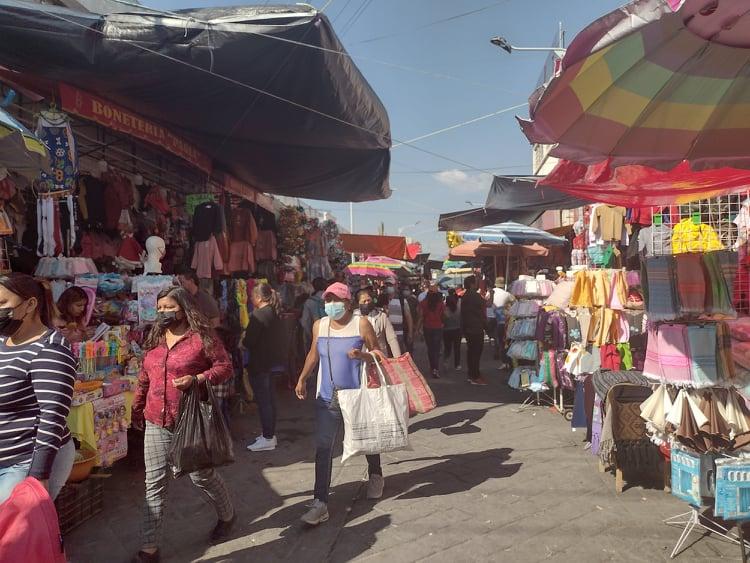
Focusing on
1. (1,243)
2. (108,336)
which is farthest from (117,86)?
(108,336)

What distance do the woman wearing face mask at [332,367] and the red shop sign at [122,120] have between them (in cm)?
307

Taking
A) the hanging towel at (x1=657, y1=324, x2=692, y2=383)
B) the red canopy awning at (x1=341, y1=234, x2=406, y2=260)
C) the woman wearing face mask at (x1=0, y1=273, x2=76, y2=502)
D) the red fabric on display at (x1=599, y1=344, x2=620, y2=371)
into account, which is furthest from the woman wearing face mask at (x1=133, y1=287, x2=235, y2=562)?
the red canopy awning at (x1=341, y1=234, x2=406, y2=260)

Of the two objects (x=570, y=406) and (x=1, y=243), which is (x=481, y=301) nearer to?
(x=570, y=406)

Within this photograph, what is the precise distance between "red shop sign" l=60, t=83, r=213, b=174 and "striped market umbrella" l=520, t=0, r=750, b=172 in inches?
165

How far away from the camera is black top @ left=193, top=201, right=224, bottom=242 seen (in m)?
7.11

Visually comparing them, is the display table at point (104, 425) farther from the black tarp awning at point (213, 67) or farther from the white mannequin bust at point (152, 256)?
the black tarp awning at point (213, 67)

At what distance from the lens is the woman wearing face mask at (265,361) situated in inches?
219

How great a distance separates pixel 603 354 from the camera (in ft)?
19.4

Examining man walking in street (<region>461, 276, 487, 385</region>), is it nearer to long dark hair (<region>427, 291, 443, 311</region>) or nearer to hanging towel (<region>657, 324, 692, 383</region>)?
long dark hair (<region>427, 291, 443, 311</region>)

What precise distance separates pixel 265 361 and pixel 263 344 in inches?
7.4

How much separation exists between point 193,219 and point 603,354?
5628mm

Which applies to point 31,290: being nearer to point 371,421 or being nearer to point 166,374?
point 166,374

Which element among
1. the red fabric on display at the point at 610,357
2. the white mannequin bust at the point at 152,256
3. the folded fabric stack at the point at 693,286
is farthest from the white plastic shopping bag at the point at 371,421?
the red fabric on display at the point at 610,357

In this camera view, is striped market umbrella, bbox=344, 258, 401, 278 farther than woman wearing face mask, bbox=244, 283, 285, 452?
Yes
